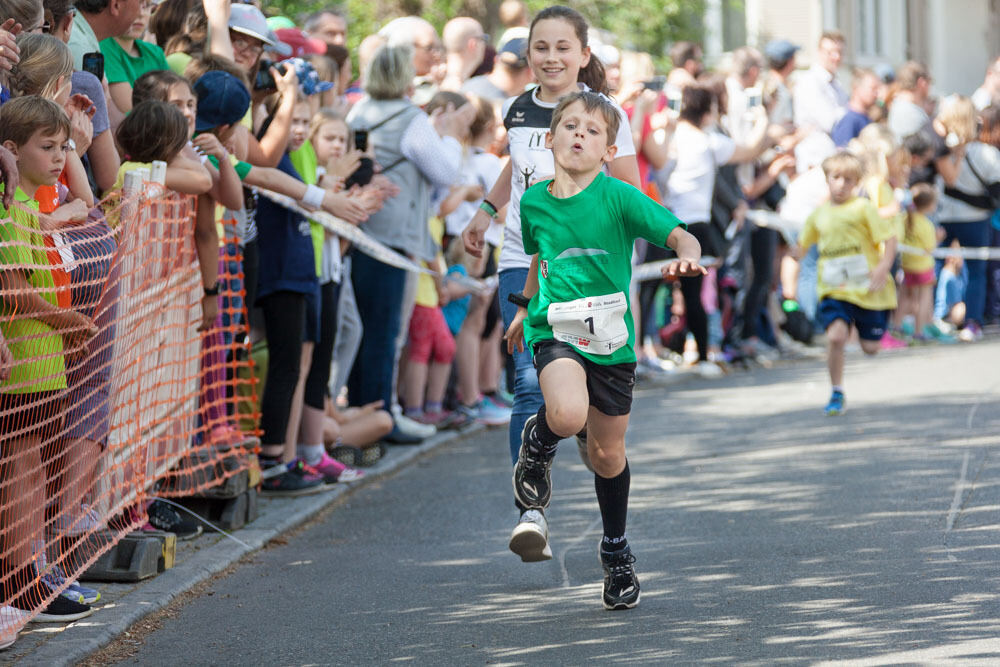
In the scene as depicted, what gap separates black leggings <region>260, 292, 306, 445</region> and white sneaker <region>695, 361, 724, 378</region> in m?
6.38

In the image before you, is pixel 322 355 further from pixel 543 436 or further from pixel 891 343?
pixel 891 343

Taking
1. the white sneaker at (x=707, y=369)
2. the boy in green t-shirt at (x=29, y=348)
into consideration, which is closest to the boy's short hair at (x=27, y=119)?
the boy in green t-shirt at (x=29, y=348)

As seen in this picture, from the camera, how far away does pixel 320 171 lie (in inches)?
372

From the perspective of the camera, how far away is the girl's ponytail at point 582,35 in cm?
680

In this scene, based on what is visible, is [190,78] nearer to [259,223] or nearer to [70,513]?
[259,223]

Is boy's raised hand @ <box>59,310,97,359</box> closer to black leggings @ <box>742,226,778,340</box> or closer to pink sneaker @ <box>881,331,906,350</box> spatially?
black leggings @ <box>742,226,778,340</box>

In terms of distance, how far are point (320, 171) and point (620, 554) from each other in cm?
415

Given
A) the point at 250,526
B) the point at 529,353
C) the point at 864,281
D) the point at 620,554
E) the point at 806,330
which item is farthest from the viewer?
the point at 806,330

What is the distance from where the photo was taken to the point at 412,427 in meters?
10.6

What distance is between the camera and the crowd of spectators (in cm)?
586

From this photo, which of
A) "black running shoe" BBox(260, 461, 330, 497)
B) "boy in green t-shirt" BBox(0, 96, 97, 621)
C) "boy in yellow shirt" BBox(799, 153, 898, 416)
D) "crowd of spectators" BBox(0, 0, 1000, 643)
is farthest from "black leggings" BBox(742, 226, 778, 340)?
"boy in green t-shirt" BBox(0, 96, 97, 621)

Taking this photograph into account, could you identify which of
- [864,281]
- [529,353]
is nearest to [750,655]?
[529,353]

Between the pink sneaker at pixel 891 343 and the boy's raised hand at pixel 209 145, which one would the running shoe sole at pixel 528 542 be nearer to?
the boy's raised hand at pixel 209 145

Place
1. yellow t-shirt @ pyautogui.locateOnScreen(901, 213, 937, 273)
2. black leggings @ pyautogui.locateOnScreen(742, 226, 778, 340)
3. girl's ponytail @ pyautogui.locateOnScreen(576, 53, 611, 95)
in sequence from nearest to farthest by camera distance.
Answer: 1. girl's ponytail @ pyautogui.locateOnScreen(576, 53, 611, 95)
2. black leggings @ pyautogui.locateOnScreen(742, 226, 778, 340)
3. yellow t-shirt @ pyautogui.locateOnScreen(901, 213, 937, 273)
